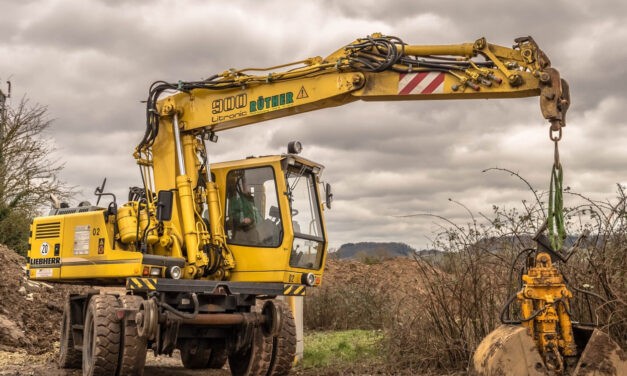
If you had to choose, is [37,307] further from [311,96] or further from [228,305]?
[311,96]

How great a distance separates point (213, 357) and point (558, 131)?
22.4ft

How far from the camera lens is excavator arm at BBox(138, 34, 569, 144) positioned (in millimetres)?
7836

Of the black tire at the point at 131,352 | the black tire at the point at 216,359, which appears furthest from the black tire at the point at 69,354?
the black tire at the point at 131,352

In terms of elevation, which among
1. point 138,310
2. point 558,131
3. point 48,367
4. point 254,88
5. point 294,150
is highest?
point 254,88

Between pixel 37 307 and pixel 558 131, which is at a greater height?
pixel 558 131

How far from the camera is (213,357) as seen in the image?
38.4ft

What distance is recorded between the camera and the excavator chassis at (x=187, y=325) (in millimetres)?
8883

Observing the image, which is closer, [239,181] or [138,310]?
[138,310]

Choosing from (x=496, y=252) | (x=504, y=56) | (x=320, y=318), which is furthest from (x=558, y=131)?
(x=320, y=318)

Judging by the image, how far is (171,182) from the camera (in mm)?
10648

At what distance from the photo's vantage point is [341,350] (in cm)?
1211

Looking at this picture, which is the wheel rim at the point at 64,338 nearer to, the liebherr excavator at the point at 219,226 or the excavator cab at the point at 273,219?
the liebherr excavator at the point at 219,226

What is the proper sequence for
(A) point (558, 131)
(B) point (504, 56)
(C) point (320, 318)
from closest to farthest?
(A) point (558, 131), (B) point (504, 56), (C) point (320, 318)

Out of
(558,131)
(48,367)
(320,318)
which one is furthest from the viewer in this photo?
(320,318)
